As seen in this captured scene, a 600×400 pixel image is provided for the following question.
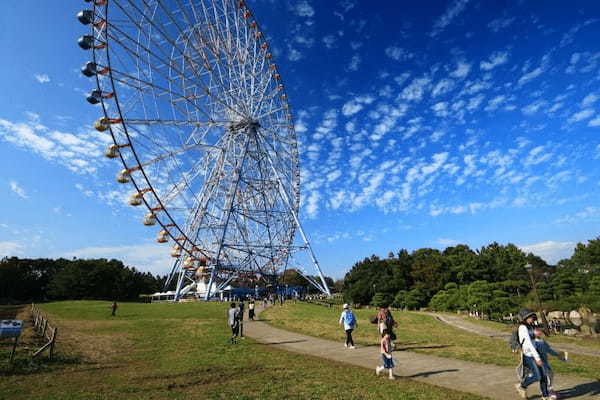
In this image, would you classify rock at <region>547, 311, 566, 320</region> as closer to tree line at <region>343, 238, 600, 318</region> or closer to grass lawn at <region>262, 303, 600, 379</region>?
tree line at <region>343, 238, 600, 318</region>

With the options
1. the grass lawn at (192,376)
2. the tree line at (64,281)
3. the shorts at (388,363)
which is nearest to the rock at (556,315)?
the grass lawn at (192,376)

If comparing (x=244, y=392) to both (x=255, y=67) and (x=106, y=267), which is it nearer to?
(x=255, y=67)

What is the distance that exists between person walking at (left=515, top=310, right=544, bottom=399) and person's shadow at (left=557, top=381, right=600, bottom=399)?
85cm

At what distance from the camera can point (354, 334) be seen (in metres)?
17.8

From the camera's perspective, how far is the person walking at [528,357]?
6.79 m

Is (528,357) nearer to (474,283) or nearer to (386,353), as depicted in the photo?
(386,353)

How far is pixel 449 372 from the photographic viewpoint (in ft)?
30.4

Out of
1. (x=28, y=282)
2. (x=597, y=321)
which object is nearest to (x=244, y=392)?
(x=597, y=321)

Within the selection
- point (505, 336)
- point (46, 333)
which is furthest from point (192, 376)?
point (505, 336)

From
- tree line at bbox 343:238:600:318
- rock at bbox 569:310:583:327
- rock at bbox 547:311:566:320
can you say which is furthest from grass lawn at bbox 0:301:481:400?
rock at bbox 547:311:566:320

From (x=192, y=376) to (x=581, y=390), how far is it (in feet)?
29.1

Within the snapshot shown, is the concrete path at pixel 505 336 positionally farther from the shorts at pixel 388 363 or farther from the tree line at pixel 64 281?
the tree line at pixel 64 281

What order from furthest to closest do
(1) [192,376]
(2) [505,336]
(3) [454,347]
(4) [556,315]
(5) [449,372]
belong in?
(4) [556,315] < (2) [505,336] < (3) [454,347] < (1) [192,376] < (5) [449,372]

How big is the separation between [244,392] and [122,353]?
812 cm
